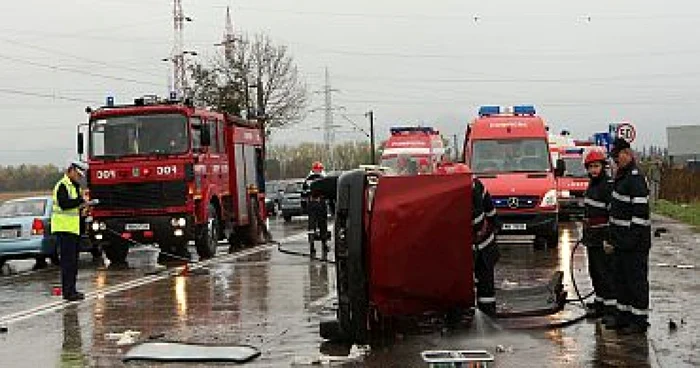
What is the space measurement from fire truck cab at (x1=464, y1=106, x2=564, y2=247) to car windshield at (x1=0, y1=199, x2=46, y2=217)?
9.13 meters

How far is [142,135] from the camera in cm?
1862

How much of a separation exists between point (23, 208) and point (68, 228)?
292 inches

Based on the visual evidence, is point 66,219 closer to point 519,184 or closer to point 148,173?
point 148,173

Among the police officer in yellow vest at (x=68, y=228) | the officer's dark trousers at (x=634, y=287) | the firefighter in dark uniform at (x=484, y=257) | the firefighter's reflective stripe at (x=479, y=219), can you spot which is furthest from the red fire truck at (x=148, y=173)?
the officer's dark trousers at (x=634, y=287)

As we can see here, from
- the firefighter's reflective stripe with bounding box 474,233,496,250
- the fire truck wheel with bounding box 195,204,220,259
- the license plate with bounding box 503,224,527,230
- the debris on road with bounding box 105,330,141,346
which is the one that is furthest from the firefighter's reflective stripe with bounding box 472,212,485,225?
the fire truck wheel with bounding box 195,204,220,259

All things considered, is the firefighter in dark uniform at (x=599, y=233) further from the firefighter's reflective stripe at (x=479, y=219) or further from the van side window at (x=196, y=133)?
the van side window at (x=196, y=133)

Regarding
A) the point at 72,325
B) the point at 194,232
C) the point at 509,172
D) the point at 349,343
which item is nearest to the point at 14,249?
the point at 194,232

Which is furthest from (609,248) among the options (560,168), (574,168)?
(574,168)

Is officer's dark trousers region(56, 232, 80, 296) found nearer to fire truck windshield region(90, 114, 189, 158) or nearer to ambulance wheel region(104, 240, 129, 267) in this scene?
fire truck windshield region(90, 114, 189, 158)

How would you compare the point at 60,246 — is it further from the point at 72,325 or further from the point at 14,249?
the point at 14,249

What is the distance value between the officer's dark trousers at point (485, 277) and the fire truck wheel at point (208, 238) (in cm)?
1025

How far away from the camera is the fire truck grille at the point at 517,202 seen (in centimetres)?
1817

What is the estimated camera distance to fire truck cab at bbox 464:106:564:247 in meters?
18.2

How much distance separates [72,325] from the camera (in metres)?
10.8
